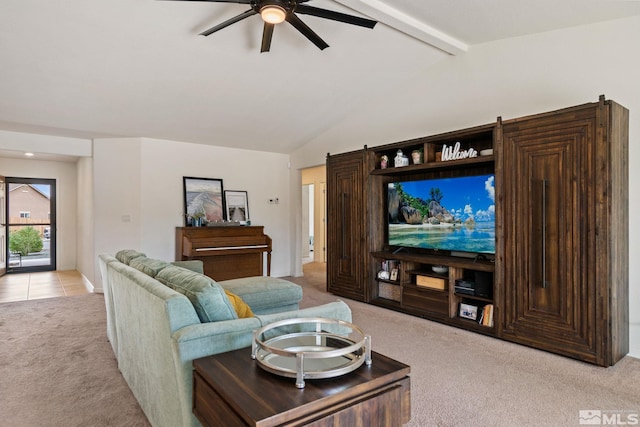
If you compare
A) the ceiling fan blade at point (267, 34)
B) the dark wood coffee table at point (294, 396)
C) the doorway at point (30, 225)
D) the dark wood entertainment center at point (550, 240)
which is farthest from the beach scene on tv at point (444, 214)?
the doorway at point (30, 225)

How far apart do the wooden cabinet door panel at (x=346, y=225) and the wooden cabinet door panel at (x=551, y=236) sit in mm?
1901

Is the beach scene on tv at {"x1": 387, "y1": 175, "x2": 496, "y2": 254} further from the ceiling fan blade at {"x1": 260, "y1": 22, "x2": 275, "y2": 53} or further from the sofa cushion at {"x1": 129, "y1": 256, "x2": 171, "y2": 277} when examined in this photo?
the sofa cushion at {"x1": 129, "y1": 256, "x2": 171, "y2": 277}

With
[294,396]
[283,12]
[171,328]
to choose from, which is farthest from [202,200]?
[294,396]

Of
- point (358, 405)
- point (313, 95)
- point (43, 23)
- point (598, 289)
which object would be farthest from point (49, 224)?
point (598, 289)

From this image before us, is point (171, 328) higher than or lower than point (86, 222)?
lower

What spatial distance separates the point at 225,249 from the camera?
546 centimetres

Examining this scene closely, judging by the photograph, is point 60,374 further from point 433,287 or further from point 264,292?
point 433,287

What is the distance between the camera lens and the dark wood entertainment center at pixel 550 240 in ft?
9.32

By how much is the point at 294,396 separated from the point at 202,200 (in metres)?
5.11

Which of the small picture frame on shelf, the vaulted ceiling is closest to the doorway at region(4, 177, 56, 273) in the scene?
the vaulted ceiling

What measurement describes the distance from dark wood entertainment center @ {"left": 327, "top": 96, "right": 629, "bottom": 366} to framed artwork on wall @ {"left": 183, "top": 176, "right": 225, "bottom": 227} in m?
3.08

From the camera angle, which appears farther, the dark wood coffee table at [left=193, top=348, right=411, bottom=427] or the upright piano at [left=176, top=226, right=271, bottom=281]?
the upright piano at [left=176, top=226, right=271, bottom=281]

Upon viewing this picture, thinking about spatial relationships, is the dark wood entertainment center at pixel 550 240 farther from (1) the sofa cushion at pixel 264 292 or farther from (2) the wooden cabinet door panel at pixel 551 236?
(1) the sofa cushion at pixel 264 292

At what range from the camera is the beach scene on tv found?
3736mm
